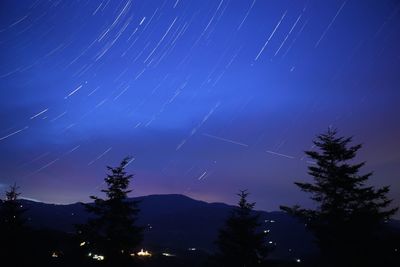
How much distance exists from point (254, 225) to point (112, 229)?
12.3 metres

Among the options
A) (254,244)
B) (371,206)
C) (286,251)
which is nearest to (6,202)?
(254,244)

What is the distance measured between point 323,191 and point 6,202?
79.0ft

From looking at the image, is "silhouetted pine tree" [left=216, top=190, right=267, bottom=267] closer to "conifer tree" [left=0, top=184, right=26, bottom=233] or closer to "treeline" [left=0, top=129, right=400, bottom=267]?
"treeline" [left=0, top=129, right=400, bottom=267]

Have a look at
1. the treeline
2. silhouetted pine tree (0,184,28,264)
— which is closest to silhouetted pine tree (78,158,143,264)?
the treeline

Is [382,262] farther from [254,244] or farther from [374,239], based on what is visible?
[254,244]

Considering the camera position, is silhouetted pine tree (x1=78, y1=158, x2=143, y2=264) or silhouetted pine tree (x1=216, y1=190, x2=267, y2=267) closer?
silhouetted pine tree (x1=78, y1=158, x2=143, y2=264)

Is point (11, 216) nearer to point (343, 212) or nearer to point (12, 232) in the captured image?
point (12, 232)

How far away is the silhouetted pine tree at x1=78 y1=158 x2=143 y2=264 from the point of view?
2073 cm

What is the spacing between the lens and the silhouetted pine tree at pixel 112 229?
20.7 metres

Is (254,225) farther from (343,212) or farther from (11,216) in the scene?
(11,216)

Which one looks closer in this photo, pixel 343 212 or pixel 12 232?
pixel 343 212

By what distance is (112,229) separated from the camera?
68.5ft

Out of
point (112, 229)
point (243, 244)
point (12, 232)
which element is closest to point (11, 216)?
point (12, 232)

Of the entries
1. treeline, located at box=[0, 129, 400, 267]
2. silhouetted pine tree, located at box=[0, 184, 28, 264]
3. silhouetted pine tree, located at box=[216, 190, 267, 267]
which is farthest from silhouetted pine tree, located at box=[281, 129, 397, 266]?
silhouetted pine tree, located at box=[0, 184, 28, 264]
